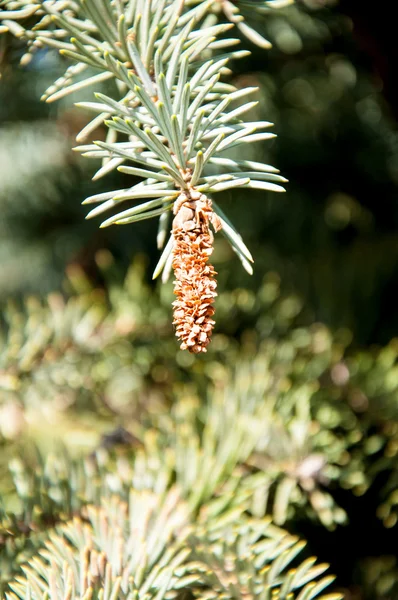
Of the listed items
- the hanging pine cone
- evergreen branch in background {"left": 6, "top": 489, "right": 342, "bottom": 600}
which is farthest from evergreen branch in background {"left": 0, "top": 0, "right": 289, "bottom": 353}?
evergreen branch in background {"left": 6, "top": 489, "right": 342, "bottom": 600}

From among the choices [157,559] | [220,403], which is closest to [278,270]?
[220,403]

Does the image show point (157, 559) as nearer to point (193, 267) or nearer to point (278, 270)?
point (193, 267)

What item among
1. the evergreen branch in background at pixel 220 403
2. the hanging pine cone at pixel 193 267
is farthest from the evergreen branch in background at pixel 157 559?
the hanging pine cone at pixel 193 267

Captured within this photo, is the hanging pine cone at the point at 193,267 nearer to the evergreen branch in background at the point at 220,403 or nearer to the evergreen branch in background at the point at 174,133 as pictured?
the evergreen branch in background at the point at 174,133

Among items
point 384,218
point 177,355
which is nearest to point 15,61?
point 177,355

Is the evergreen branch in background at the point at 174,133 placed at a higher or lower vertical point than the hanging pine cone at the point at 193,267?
higher
